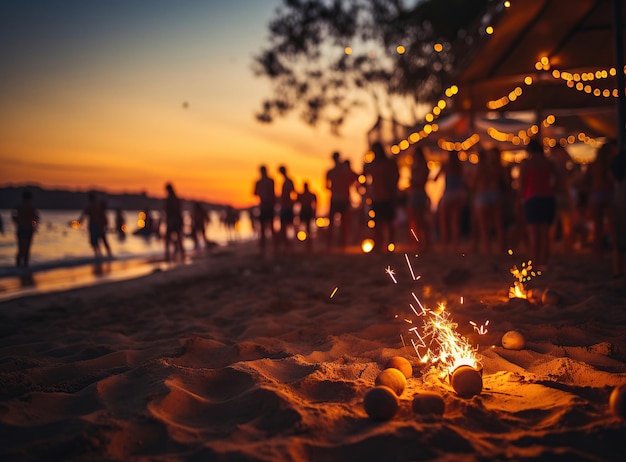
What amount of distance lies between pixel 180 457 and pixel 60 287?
7.87 m

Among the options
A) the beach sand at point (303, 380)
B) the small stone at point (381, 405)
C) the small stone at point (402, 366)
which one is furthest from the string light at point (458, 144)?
the small stone at point (381, 405)

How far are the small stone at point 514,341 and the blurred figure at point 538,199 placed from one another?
11.7 ft

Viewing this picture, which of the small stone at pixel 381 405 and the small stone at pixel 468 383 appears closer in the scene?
the small stone at pixel 381 405

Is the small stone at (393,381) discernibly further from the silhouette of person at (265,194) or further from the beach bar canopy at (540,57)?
the silhouette of person at (265,194)

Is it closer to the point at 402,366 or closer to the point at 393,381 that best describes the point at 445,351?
the point at 402,366

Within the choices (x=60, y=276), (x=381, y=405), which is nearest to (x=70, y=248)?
(x=60, y=276)

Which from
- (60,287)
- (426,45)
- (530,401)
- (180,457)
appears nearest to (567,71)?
(530,401)

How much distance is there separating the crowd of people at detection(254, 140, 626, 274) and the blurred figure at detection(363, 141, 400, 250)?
0.06 ft

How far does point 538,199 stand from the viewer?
649 centimetres

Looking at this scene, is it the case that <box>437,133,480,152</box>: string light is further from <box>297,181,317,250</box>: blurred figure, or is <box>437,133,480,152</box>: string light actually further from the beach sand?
the beach sand

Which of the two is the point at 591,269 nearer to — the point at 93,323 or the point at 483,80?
the point at 483,80

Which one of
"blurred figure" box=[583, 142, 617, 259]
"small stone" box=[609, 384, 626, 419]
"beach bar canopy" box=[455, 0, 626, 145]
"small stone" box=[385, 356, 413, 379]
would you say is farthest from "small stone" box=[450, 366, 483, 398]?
"blurred figure" box=[583, 142, 617, 259]

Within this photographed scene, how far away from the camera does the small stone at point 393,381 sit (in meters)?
2.48

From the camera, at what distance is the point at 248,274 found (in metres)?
8.23
